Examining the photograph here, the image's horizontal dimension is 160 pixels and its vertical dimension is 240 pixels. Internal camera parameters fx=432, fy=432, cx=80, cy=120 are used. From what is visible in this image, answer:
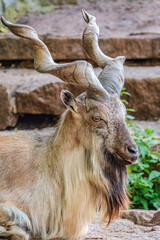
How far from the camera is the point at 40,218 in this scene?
417cm

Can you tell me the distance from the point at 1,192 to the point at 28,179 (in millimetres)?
288

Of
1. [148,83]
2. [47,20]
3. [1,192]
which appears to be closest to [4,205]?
[1,192]

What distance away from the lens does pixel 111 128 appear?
12.8ft

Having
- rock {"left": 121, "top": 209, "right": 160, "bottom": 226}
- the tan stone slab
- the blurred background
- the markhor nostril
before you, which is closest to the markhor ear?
the markhor nostril

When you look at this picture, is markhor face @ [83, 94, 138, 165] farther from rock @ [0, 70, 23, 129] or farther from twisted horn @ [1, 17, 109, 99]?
rock @ [0, 70, 23, 129]

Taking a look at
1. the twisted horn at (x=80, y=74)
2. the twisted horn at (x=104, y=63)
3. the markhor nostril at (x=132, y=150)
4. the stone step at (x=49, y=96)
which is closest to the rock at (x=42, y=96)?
the stone step at (x=49, y=96)

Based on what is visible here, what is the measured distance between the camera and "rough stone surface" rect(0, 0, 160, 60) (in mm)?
8211

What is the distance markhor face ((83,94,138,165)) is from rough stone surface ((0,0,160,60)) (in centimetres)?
435

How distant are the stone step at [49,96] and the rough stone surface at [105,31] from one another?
63cm

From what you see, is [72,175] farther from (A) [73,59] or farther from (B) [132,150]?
(A) [73,59]

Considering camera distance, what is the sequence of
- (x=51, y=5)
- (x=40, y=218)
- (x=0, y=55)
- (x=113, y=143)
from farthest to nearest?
(x=51, y=5), (x=0, y=55), (x=40, y=218), (x=113, y=143)

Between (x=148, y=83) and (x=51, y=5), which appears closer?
(x=148, y=83)

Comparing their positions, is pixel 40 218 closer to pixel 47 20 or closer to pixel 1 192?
pixel 1 192

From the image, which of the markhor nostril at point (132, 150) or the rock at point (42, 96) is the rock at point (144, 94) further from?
the markhor nostril at point (132, 150)
